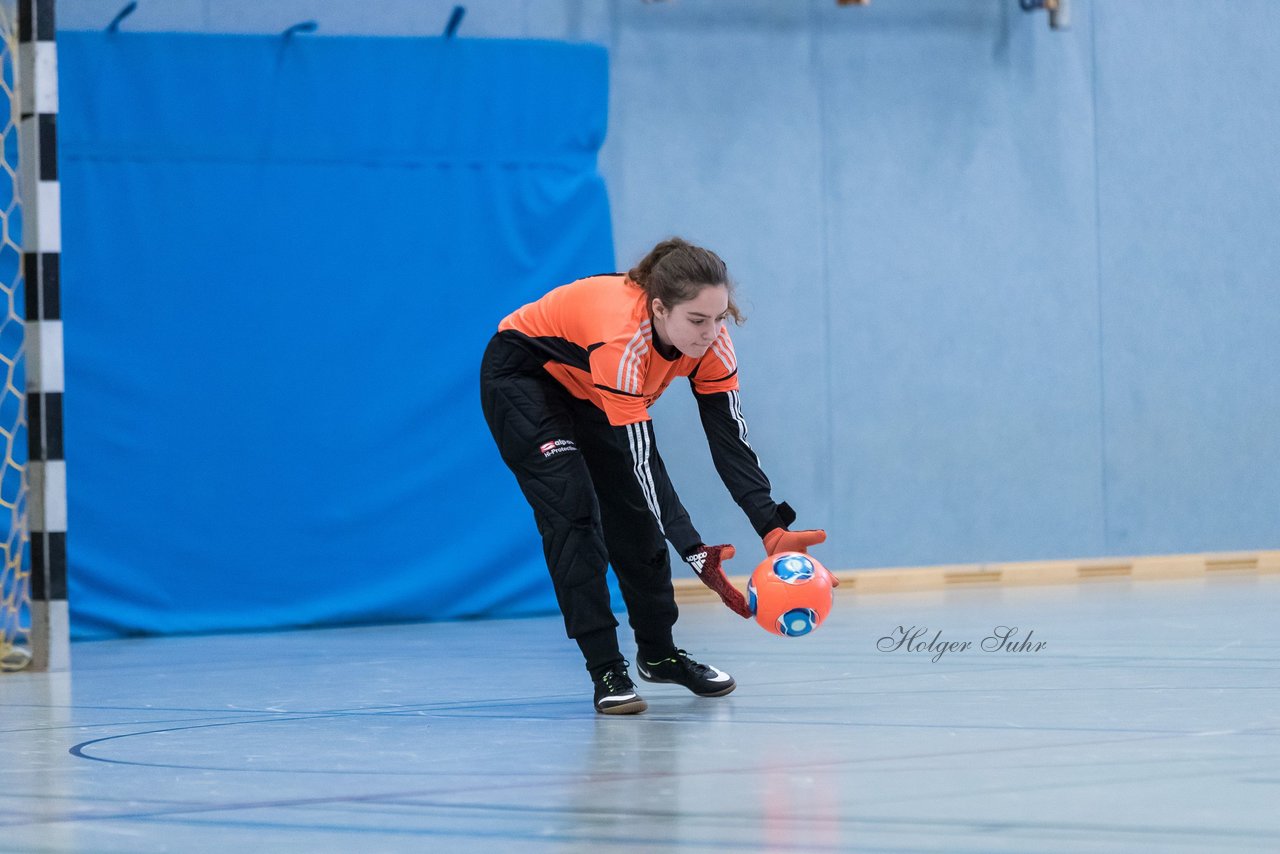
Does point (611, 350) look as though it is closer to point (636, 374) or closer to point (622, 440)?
point (636, 374)

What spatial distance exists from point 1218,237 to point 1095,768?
282 inches

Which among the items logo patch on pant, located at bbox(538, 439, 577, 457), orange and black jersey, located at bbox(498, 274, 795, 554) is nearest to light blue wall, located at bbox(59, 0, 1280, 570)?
orange and black jersey, located at bbox(498, 274, 795, 554)

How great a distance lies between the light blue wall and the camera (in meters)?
8.40

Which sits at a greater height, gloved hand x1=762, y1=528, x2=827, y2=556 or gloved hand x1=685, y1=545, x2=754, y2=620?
gloved hand x1=762, y1=528, x2=827, y2=556

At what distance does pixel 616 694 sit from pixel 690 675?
0.40 metres

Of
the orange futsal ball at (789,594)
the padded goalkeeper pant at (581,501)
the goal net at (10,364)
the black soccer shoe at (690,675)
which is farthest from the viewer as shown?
the goal net at (10,364)

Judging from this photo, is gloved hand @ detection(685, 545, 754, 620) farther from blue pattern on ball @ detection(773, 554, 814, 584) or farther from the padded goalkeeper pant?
the padded goalkeeper pant

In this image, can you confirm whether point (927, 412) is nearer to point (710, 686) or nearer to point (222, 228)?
point (222, 228)

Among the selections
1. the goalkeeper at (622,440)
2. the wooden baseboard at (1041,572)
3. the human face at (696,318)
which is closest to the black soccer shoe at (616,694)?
the goalkeeper at (622,440)

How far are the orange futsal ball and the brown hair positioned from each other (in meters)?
0.61

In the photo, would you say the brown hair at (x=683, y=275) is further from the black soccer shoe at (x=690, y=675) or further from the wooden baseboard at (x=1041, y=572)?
the wooden baseboard at (x=1041, y=572)

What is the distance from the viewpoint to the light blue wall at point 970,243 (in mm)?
8398

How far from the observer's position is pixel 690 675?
4.37m

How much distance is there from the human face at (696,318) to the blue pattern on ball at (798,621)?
26.5 inches
